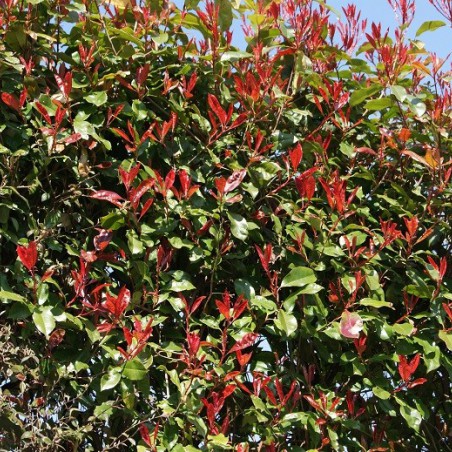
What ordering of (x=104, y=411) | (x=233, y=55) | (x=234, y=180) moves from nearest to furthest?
(x=104, y=411)
(x=234, y=180)
(x=233, y=55)

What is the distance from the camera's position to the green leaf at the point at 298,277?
11.4 feet

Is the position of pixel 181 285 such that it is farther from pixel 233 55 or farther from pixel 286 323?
pixel 233 55

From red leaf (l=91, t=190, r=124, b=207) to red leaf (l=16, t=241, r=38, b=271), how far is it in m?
0.35

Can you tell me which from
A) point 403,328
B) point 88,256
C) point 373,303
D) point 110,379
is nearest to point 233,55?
point 88,256

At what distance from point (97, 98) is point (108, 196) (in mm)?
469

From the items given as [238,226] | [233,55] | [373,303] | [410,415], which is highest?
[233,55]

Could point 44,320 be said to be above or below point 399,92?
below

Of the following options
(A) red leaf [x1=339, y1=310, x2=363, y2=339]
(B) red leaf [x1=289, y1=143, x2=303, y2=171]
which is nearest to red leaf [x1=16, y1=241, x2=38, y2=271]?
(B) red leaf [x1=289, y1=143, x2=303, y2=171]

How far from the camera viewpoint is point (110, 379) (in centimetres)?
320

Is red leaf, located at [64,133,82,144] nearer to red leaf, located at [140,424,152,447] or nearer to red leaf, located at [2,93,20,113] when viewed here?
red leaf, located at [2,93,20,113]

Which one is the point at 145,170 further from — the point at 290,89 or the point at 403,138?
the point at 403,138

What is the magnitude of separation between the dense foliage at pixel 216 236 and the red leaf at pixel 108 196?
3 centimetres

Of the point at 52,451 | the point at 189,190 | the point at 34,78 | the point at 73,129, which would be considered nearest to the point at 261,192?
the point at 189,190

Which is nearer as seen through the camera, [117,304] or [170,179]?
[117,304]
